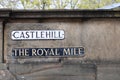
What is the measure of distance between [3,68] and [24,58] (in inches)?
22.0

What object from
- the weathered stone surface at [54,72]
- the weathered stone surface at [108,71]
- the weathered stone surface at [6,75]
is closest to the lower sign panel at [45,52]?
the weathered stone surface at [54,72]

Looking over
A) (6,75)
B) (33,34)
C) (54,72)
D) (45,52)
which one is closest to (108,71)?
(54,72)

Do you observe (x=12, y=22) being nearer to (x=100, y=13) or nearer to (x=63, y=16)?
(x=63, y=16)

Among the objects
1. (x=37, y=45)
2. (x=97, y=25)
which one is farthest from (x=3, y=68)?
(x=97, y=25)

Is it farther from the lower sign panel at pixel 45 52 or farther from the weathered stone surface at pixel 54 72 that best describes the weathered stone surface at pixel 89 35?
the weathered stone surface at pixel 54 72

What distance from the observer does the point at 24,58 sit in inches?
274

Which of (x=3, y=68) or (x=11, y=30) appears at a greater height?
(x=11, y=30)

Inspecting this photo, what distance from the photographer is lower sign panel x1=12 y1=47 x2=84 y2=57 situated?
22.8 feet

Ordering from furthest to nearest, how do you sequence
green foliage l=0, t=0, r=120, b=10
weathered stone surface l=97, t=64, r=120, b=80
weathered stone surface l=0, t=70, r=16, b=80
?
green foliage l=0, t=0, r=120, b=10, weathered stone surface l=97, t=64, r=120, b=80, weathered stone surface l=0, t=70, r=16, b=80

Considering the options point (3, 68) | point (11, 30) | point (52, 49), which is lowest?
point (3, 68)

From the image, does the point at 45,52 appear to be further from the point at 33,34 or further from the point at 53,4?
the point at 53,4

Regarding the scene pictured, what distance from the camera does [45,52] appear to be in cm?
698

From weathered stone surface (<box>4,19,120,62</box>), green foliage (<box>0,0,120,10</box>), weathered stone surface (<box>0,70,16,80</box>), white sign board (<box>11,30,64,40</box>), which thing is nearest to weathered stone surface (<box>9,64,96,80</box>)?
weathered stone surface (<box>0,70,16,80</box>)

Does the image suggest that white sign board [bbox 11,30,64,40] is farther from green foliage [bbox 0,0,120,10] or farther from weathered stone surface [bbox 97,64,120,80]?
green foliage [bbox 0,0,120,10]
